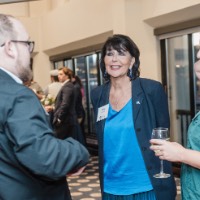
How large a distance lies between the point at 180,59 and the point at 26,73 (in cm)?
529

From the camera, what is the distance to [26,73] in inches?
54.1

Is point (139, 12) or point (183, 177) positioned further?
point (139, 12)

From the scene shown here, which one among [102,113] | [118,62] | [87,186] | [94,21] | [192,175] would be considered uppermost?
[94,21]

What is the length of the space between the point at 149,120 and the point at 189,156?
666 millimetres

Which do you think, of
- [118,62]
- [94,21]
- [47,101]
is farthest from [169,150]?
[94,21]

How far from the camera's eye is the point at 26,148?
1.19 meters

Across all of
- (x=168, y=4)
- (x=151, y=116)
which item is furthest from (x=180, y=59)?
(x=151, y=116)

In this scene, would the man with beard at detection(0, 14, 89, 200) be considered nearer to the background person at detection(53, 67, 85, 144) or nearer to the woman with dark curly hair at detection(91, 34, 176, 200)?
the woman with dark curly hair at detection(91, 34, 176, 200)

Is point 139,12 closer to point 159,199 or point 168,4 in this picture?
point 168,4

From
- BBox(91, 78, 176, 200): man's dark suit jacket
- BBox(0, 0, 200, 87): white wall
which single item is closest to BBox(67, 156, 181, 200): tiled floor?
BBox(0, 0, 200, 87): white wall

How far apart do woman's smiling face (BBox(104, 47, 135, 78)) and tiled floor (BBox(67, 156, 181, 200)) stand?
2.34 metres

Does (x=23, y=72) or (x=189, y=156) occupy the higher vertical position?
(x=23, y=72)

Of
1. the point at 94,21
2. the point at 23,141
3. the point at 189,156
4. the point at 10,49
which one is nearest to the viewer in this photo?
the point at 23,141

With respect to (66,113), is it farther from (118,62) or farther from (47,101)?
(118,62)
